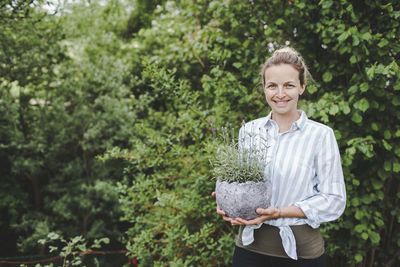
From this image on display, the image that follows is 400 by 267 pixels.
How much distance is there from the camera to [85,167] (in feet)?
15.9

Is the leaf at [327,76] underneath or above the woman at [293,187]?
above

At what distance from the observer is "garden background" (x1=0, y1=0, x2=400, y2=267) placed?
2.82m

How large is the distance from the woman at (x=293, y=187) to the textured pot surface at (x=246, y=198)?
0.03 metres

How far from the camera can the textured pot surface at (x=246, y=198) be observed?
173 cm

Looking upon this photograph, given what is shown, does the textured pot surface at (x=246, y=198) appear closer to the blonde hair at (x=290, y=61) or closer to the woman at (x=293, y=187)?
the woman at (x=293, y=187)

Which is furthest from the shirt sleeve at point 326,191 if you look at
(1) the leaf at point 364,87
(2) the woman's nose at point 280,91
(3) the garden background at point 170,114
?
(1) the leaf at point 364,87

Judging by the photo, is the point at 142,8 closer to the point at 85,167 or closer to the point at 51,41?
the point at 51,41

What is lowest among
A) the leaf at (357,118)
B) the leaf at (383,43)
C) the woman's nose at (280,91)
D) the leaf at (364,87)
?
the leaf at (357,118)

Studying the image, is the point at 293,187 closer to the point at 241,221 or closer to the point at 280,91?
the point at 241,221

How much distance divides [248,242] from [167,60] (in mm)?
2536

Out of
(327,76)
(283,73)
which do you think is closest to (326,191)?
(283,73)

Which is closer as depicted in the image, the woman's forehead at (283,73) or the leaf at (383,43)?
the woman's forehead at (283,73)

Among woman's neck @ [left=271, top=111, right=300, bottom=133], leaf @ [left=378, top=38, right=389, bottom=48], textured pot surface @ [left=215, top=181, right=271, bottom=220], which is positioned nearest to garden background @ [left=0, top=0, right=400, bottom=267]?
leaf @ [left=378, top=38, right=389, bottom=48]

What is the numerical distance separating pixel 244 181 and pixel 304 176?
0.23 metres
